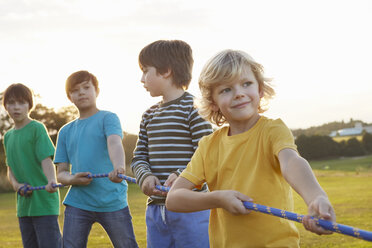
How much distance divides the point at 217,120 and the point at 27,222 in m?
3.05

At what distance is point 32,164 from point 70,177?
1.15m

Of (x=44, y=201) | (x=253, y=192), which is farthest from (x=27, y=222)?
(x=253, y=192)

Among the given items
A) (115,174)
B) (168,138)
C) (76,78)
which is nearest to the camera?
→ (168,138)

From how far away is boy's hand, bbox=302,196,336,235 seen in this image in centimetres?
168

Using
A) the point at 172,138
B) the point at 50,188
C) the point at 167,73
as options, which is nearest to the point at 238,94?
the point at 172,138

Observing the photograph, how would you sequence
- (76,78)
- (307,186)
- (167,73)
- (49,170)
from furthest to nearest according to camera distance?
(49,170) → (76,78) → (167,73) → (307,186)

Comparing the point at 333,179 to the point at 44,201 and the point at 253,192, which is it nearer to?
the point at 44,201

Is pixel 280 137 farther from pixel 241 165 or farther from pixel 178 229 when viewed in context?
pixel 178 229

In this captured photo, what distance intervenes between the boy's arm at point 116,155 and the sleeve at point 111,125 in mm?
38

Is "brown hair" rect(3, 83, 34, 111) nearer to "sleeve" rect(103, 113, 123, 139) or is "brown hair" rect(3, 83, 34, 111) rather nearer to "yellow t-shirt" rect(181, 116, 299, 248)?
"sleeve" rect(103, 113, 123, 139)

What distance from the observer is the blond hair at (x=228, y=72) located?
2.20m

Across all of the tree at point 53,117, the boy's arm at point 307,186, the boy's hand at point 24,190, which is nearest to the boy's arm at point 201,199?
the boy's arm at point 307,186

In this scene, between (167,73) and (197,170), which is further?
(167,73)

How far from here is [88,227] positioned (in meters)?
3.91
